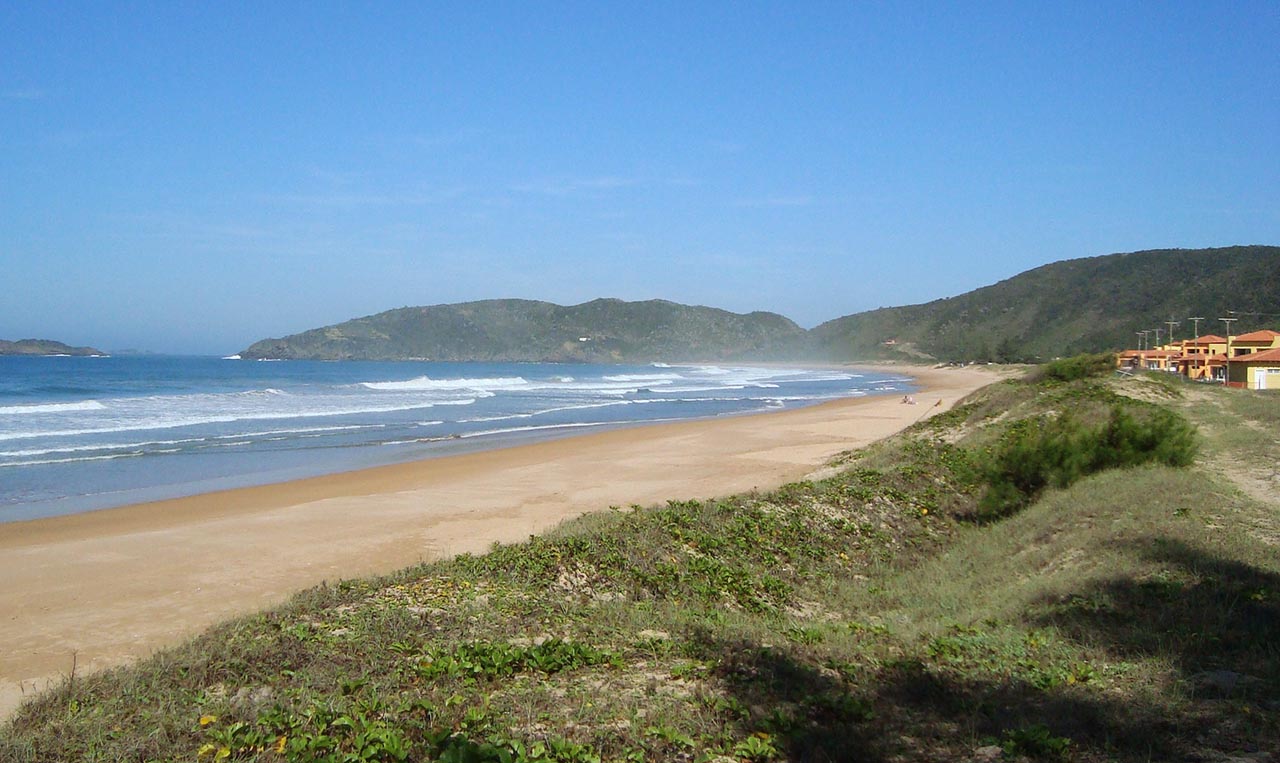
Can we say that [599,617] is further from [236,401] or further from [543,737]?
[236,401]

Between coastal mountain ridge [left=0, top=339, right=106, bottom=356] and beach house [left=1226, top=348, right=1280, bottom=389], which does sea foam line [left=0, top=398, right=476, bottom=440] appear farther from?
coastal mountain ridge [left=0, top=339, right=106, bottom=356]

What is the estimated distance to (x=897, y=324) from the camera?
497ft

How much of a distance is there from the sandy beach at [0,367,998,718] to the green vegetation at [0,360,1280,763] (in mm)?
2775

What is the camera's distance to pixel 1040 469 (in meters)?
11.9

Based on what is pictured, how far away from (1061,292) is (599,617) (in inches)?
4862

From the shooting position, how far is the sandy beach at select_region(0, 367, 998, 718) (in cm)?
884

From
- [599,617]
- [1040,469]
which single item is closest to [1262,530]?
[1040,469]

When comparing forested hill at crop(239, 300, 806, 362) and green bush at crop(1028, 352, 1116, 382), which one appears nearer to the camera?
green bush at crop(1028, 352, 1116, 382)

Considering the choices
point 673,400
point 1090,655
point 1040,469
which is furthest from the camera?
point 673,400

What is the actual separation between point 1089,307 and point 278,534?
108555mm

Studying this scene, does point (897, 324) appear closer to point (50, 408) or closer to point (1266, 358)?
point (1266, 358)

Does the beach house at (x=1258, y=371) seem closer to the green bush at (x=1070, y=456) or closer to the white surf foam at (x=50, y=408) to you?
the green bush at (x=1070, y=456)

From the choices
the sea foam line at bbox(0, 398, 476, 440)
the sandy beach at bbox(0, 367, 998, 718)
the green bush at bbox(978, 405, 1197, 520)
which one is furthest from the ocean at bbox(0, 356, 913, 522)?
the green bush at bbox(978, 405, 1197, 520)

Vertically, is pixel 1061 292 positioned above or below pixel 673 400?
above
